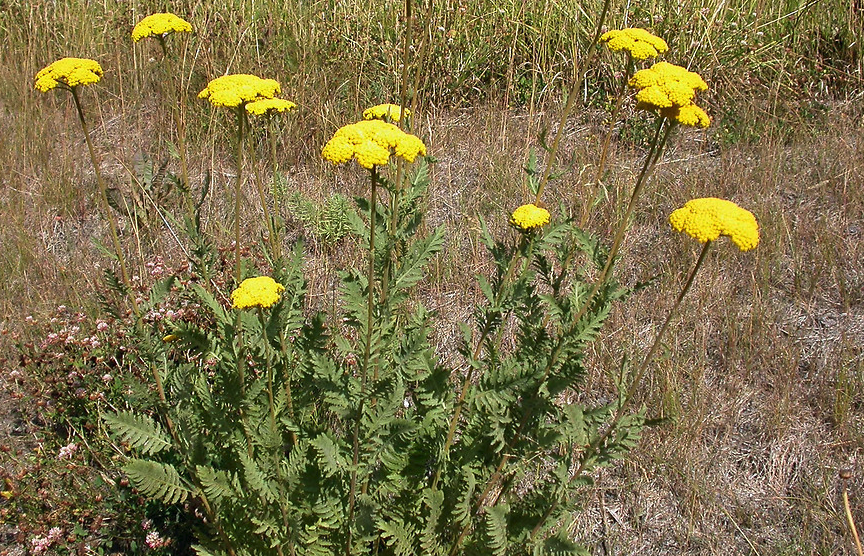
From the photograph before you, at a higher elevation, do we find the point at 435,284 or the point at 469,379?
the point at 469,379

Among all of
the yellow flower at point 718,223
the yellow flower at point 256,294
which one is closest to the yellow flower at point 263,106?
the yellow flower at point 256,294

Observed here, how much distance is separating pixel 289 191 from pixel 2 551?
2.39 m

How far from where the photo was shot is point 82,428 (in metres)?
2.90

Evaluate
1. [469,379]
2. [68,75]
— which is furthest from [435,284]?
[68,75]

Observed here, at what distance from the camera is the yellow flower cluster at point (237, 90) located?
1.90 m

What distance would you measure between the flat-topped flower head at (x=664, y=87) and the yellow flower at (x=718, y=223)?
255mm

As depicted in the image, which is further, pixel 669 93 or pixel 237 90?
pixel 237 90

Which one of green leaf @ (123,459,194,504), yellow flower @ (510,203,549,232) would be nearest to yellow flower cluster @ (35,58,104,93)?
green leaf @ (123,459,194,504)

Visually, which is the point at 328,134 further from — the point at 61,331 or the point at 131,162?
the point at 61,331

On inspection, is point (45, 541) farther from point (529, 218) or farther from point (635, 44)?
point (635, 44)

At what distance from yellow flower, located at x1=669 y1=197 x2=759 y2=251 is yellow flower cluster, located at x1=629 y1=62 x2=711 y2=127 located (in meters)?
0.21

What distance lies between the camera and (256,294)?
5.55 feet

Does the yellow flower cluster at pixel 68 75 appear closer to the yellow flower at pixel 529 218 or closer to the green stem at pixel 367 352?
the green stem at pixel 367 352

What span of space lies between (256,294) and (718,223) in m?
1.08
